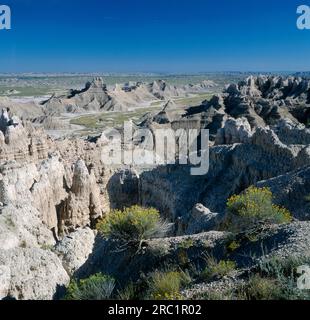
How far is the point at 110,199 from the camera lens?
32.5m

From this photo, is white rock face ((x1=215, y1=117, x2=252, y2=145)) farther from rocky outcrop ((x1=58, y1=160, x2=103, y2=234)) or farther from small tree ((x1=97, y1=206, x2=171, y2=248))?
small tree ((x1=97, y1=206, x2=171, y2=248))

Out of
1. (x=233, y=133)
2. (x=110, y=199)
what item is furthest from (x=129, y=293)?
(x=233, y=133)

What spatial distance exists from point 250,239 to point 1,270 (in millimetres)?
5709

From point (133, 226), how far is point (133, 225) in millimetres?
36

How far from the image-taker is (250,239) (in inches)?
432

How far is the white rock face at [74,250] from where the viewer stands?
50.7ft

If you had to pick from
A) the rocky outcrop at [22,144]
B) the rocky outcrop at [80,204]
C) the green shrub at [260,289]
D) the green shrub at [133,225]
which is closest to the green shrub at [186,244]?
the green shrub at [133,225]

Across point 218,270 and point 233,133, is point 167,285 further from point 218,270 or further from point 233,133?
point 233,133

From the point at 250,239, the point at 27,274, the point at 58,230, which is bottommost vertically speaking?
the point at 58,230

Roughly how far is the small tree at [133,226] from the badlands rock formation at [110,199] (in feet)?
1.02

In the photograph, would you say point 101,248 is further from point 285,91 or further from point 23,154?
point 285,91

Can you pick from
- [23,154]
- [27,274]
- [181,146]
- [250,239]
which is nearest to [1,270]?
[27,274]

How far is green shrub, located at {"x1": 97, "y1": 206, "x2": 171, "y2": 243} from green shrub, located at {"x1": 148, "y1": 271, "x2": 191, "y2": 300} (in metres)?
2.31

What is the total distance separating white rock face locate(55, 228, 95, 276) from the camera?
1546 centimetres
